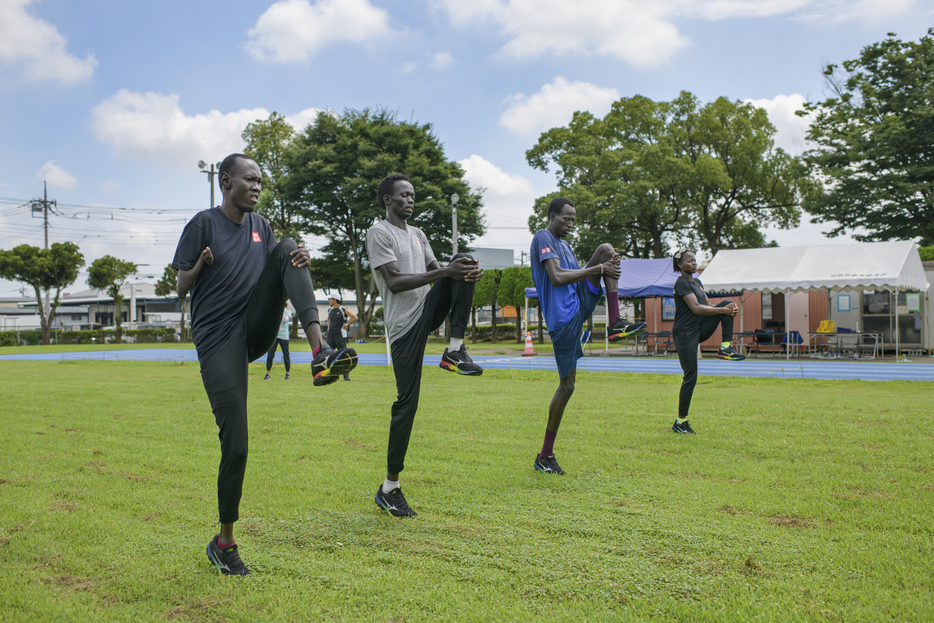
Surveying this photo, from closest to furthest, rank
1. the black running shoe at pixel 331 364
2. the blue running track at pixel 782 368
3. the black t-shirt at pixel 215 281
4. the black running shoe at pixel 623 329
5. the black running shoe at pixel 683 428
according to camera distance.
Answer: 1. the black running shoe at pixel 331 364
2. the black t-shirt at pixel 215 281
3. the black running shoe at pixel 623 329
4. the black running shoe at pixel 683 428
5. the blue running track at pixel 782 368

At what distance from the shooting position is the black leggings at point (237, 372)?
10.4 feet

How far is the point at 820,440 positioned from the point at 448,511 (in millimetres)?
4354

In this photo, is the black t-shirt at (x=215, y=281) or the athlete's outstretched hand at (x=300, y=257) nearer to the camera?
the athlete's outstretched hand at (x=300, y=257)

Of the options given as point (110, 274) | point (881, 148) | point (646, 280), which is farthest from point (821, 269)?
point (110, 274)

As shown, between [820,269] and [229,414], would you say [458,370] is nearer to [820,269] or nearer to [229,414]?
[229,414]

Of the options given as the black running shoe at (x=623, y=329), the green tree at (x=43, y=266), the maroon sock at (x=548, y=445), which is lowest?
the maroon sock at (x=548, y=445)

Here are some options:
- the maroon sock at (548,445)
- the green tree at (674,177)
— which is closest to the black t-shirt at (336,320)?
the maroon sock at (548,445)

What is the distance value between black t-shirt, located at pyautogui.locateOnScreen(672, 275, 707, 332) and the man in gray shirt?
A: 13.6 ft

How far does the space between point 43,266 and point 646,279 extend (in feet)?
142

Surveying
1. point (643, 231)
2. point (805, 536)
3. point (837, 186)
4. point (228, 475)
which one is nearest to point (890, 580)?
point (805, 536)

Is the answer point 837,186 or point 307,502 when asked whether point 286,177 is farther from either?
point 307,502

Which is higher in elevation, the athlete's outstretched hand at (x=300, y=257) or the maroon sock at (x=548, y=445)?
the athlete's outstretched hand at (x=300, y=257)

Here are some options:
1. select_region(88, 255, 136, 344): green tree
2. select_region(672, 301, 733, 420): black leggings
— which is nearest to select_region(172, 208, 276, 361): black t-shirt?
select_region(672, 301, 733, 420): black leggings

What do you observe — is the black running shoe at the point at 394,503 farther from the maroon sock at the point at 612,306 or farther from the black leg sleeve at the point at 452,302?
the maroon sock at the point at 612,306
